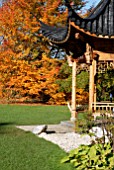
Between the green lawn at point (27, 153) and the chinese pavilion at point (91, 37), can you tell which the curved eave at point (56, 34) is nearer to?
the chinese pavilion at point (91, 37)

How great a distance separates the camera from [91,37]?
8.83 meters

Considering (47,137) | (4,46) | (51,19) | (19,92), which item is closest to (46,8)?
(51,19)

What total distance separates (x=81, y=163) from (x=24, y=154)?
3.86 ft

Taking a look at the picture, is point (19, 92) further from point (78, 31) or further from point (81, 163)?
point (81, 163)

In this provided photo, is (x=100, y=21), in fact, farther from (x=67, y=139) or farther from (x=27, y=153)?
(x=27, y=153)

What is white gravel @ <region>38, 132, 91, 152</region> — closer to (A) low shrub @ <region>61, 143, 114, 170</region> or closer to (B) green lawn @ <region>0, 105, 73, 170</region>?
(B) green lawn @ <region>0, 105, 73, 170</region>

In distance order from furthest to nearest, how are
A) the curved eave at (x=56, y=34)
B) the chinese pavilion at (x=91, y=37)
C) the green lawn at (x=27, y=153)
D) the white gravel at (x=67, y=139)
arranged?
the curved eave at (x=56, y=34)
the chinese pavilion at (x=91, y=37)
the white gravel at (x=67, y=139)
the green lawn at (x=27, y=153)

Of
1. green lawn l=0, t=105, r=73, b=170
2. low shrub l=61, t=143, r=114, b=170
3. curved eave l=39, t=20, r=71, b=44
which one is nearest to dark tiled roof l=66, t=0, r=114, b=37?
curved eave l=39, t=20, r=71, b=44

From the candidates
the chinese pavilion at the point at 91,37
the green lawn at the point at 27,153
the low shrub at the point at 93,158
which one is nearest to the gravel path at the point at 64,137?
A: the green lawn at the point at 27,153

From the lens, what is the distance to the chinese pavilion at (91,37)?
8.23 m

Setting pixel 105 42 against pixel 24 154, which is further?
pixel 105 42

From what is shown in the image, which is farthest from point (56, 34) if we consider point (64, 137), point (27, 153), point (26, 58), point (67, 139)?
point (26, 58)

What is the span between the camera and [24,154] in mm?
5773

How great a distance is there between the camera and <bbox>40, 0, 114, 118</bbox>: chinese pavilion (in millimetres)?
8227
